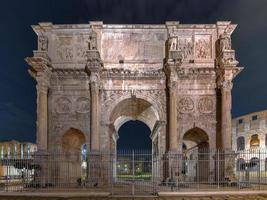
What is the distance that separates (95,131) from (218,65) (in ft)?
27.4

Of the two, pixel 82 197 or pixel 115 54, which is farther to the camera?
pixel 115 54

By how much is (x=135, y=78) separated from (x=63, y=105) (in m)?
4.75

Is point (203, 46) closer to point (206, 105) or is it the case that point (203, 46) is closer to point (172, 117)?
point (206, 105)

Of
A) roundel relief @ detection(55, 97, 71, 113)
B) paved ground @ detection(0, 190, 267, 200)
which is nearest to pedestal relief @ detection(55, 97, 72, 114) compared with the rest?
roundel relief @ detection(55, 97, 71, 113)

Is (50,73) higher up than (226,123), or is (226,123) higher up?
(50,73)

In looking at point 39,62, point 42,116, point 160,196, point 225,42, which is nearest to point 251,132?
point 225,42

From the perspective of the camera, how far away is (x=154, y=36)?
2177 cm

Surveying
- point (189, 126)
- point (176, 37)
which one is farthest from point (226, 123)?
point (176, 37)

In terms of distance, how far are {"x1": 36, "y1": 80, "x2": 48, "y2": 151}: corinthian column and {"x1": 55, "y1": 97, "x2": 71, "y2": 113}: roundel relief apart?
1088mm

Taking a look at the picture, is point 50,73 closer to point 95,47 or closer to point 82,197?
point 95,47

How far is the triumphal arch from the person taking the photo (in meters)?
20.9

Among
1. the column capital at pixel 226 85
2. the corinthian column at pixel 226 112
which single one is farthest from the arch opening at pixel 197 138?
the column capital at pixel 226 85

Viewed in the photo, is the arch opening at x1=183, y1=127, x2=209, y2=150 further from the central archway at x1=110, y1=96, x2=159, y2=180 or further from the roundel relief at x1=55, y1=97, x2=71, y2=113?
the roundel relief at x1=55, y1=97, x2=71, y2=113

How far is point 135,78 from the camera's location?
21453 millimetres
